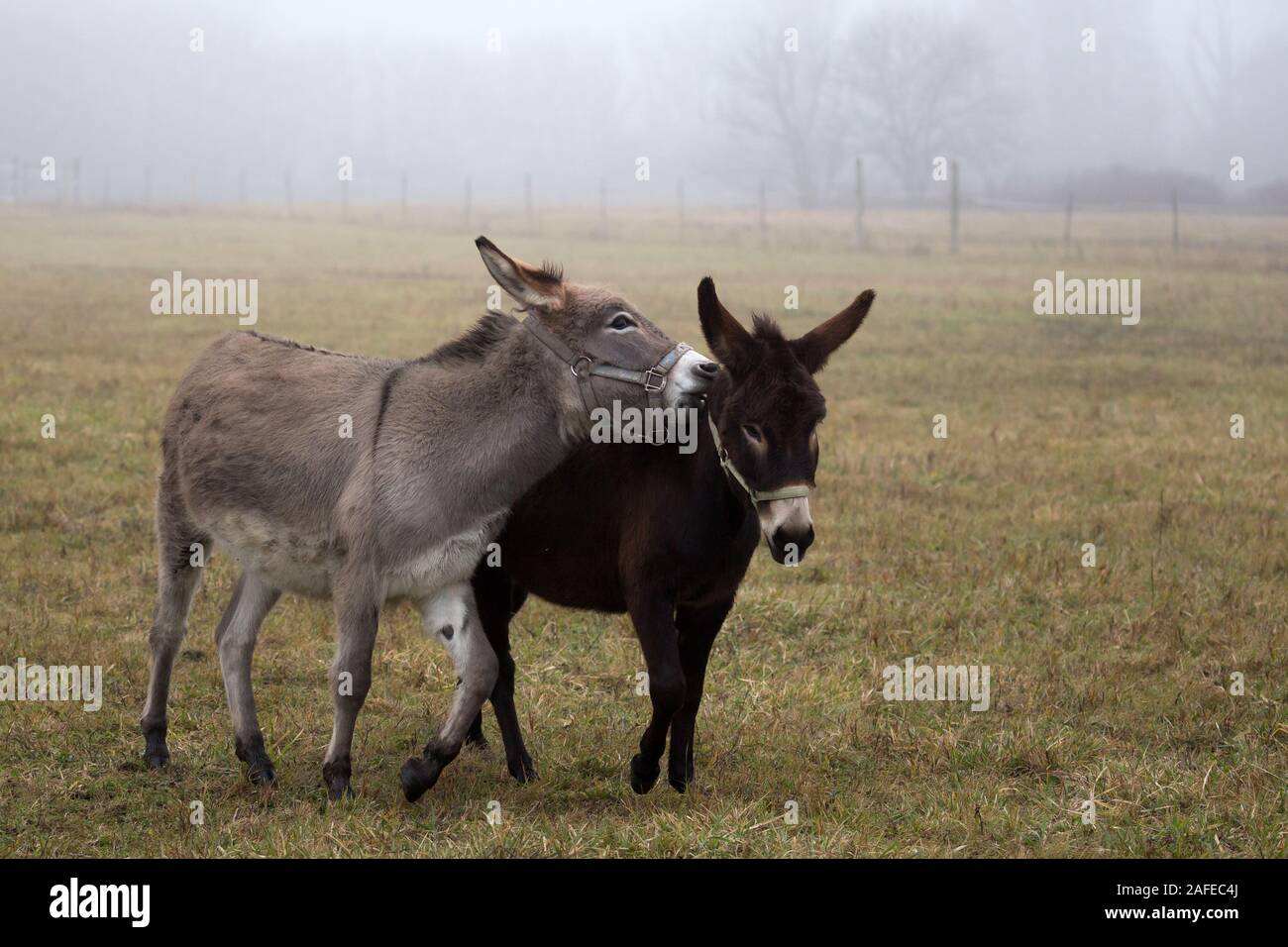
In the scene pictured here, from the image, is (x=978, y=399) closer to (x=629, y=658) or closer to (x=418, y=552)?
(x=629, y=658)

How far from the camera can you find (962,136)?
75.0m

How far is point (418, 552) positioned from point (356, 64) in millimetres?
126418

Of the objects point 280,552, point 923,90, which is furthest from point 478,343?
point 923,90

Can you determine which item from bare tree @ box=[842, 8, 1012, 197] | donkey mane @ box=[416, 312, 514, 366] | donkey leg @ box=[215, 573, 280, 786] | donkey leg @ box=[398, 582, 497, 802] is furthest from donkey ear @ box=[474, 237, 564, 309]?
bare tree @ box=[842, 8, 1012, 197]

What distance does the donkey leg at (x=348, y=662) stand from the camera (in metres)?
4.92

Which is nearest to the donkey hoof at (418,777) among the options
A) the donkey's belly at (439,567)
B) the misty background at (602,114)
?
the donkey's belly at (439,567)

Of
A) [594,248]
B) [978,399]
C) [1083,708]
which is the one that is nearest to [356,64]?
[594,248]

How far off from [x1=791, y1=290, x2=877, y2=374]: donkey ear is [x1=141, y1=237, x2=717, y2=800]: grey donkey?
0.35 m

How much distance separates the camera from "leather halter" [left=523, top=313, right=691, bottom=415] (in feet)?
16.3

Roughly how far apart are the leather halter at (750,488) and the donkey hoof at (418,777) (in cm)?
150

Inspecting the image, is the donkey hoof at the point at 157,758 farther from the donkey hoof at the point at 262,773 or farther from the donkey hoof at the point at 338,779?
the donkey hoof at the point at 338,779

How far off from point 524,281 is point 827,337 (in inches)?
44.7

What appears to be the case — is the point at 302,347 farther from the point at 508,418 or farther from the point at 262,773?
the point at 262,773

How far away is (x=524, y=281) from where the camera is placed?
16.7 feet
